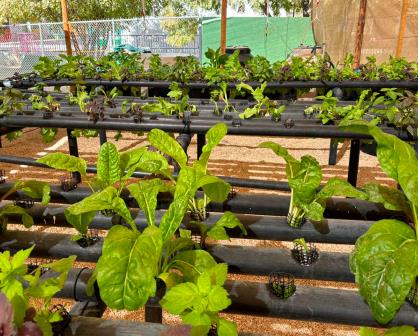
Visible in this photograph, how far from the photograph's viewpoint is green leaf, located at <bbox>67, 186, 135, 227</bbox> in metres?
1.26

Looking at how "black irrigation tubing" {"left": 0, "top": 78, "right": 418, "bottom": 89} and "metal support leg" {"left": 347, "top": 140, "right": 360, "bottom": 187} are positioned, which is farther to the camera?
"black irrigation tubing" {"left": 0, "top": 78, "right": 418, "bottom": 89}

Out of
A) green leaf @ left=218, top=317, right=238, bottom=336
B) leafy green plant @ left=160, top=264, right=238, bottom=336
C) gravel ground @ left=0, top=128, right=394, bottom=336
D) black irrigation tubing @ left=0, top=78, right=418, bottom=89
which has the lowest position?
gravel ground @ left=0, top=128, right=394, bottom=336

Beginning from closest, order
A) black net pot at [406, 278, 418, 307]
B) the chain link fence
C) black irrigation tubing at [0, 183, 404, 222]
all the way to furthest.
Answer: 1. black net pot at [406, 278, 418, 307]
2. black irrigation tubing at [0, 183, 404, 222]
3. the chain link fence

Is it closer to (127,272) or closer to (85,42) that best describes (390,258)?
(127,272)

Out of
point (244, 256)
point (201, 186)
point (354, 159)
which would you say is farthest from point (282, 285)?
point (354, 159)

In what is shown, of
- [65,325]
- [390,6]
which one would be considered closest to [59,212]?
[65,325]

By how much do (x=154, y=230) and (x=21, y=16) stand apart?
2476 cm

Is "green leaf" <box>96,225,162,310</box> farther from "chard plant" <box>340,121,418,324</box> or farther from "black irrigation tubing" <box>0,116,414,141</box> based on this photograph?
"black irrigation tubing" <box>0,116,414,141</box>

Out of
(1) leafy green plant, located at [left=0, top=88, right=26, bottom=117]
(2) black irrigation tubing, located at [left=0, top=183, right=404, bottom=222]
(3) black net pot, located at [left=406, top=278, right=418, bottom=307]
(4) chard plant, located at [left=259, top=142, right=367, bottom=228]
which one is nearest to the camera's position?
(3) black net pot, located at [left=406, top=278, right=418, bottom=307]

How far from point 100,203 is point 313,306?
2.62ft

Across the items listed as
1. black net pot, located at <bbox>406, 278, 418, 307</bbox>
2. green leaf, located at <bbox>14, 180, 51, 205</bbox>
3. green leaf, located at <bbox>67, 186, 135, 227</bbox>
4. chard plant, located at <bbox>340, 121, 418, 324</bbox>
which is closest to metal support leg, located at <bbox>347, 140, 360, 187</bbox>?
chard plant, located at <bbox>340, 121, 418, 324</bbox>

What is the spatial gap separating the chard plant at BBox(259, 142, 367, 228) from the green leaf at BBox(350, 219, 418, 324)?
0.85 ft

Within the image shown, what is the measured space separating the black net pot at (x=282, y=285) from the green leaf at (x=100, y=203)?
586mm

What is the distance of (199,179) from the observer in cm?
142
